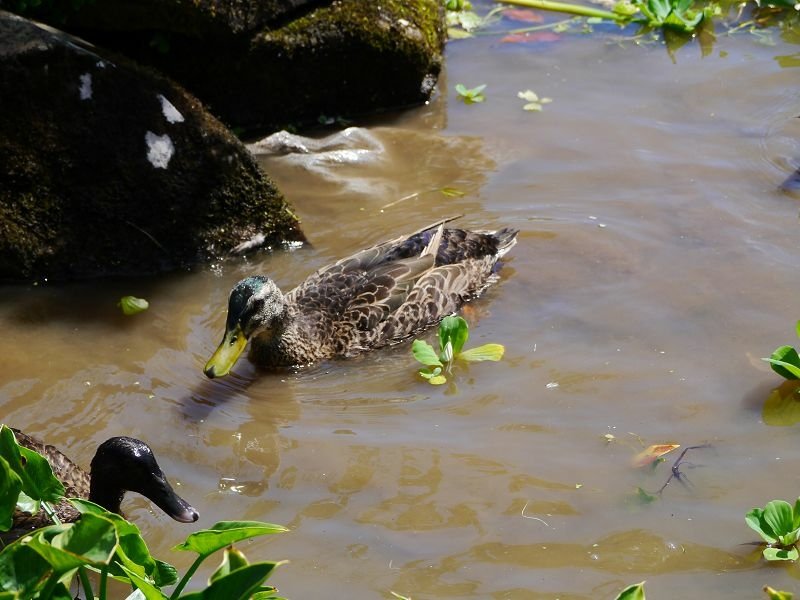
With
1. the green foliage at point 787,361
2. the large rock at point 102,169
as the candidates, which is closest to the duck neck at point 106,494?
the large rock at point 102,169

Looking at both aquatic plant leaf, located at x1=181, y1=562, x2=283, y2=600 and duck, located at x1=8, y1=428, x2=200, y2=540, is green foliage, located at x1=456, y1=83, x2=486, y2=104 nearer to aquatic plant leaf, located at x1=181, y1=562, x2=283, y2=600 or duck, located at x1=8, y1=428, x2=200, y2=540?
duck, located at x1=8, y1=428, x2=200, y2=540

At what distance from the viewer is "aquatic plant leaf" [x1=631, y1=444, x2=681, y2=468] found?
5.00m

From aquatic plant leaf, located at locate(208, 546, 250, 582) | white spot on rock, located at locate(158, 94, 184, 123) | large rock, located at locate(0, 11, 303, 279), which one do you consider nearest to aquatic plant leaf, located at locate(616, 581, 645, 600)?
aquatic plant leaf, located at locate(208, 546, 250, 582)

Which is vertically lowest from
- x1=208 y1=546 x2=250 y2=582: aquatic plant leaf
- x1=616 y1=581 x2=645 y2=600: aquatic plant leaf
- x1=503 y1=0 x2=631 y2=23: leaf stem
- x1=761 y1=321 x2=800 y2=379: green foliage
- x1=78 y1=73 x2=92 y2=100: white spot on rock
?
x1=761 y1=321 x2=800 y2=379: green foliage

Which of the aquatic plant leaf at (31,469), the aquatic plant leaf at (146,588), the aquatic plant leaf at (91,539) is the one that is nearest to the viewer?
the aquatic plant leaf at (91,539)

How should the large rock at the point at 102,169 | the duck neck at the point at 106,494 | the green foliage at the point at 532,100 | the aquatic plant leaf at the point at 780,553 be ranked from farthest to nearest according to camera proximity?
the green foliage at the point at 532,100 → the large rock at the point at 102,169 → the duck neck at the point at 106,494 → the aquatic plant leaf at the point at 780,553

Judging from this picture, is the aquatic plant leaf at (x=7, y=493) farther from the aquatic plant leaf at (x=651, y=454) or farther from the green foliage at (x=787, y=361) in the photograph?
the green foliage at (x=787, y=361)

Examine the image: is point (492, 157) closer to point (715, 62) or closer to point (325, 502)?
point (715, 62)

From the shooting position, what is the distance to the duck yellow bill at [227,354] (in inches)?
229

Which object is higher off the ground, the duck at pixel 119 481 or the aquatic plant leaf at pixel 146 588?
the aquatic plant leaf at pixel 146 588

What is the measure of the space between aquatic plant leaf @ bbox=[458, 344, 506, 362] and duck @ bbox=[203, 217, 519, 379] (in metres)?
0.65

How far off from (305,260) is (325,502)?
2560 mm

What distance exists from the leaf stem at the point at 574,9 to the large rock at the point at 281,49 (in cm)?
141

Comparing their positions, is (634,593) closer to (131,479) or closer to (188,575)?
(188,575)
